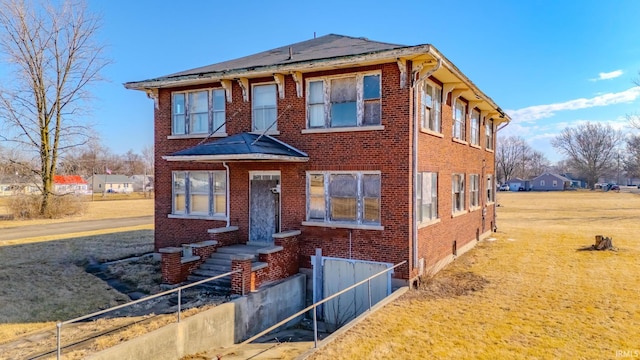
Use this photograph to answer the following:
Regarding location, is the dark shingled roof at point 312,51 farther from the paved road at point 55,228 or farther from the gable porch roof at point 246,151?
the paved road at point 55,228

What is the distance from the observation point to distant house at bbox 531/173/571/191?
336ft

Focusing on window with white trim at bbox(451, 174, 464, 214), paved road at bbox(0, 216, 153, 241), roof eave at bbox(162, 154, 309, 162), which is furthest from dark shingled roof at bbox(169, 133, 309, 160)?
paved road at bbox(0, 216, 153, 241)

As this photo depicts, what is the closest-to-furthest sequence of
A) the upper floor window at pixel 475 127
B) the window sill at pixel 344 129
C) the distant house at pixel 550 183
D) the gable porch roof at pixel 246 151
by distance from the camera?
the gable porch roof at pixel 246 151
the window sill at pixel 344 129
the upper floor window at pixel 475 127
the distant house at pixel 550 183

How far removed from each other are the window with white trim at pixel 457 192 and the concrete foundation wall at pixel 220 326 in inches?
280

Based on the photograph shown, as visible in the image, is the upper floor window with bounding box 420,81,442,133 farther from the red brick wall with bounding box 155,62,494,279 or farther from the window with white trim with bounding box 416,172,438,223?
the window with white trim with bounding box 416,172,438,223

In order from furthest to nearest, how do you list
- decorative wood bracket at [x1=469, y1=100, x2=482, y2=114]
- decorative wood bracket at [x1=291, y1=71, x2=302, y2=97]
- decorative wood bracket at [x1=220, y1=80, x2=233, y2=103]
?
decorative wood bracket at [x1=469, y1=100, x2=482, y2=114], decorative wood bracket at [x1=220, y1=80, x2=233, y2=103], decorative wood bracket at [x1=291, y1=71, x2=302, y2=97]

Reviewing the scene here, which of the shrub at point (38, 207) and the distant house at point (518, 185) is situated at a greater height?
the distant house at point (518, 185)

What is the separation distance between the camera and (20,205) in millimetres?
33375

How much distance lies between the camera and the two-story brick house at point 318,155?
1140cm

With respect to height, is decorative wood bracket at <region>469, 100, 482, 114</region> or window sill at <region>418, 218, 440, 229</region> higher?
decorative wood bracket at <region>469, 100, 482, 114</region>

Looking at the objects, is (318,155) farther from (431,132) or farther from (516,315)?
(516,315)

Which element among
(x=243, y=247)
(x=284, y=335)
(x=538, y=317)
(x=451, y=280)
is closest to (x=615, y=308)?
(x=538, y=317)

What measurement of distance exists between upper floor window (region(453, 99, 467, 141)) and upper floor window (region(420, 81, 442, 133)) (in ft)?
7.10

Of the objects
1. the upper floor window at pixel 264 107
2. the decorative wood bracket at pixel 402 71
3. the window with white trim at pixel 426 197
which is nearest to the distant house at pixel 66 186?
the upper floor window at pixel 264 107
